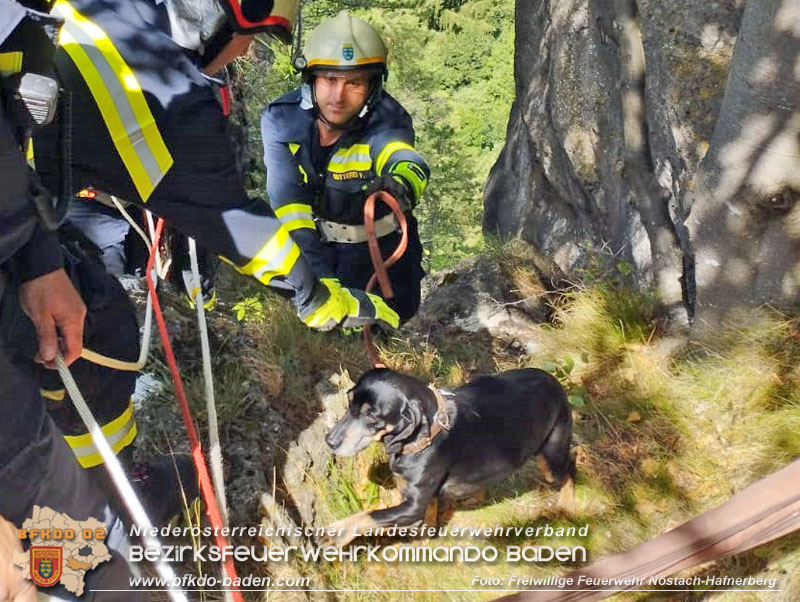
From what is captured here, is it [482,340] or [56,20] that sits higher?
[56,20]

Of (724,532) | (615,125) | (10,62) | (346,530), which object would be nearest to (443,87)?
(615,125)

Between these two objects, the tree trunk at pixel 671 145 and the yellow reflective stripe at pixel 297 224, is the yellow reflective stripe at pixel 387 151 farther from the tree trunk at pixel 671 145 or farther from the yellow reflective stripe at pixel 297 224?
the tree trunk at pixel 671 145

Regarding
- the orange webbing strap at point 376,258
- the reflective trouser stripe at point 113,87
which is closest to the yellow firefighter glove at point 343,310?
the orange webbing strap at point 376,258

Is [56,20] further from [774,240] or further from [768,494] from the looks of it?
[774,240]

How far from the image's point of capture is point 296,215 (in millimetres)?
4168

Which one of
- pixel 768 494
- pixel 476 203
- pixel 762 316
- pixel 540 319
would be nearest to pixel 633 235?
pixel 540 319

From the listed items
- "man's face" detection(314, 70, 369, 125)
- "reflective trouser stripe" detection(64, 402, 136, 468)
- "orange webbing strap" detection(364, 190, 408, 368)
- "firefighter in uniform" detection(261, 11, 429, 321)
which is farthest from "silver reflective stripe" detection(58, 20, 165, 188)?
"man's face" detection(314, 70, 369, 125)

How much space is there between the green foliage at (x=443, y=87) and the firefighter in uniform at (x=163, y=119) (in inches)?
209

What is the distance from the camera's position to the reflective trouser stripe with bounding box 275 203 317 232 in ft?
13.6

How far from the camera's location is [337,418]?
11.8ft

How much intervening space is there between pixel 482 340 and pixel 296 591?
115 inches

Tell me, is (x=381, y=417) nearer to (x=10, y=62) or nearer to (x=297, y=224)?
(x=297, y=224)

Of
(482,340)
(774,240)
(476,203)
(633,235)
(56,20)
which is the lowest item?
(476,203)

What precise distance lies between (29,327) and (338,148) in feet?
8.30
